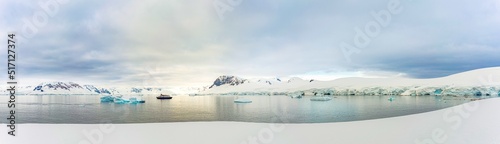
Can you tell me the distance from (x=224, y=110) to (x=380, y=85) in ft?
18.3

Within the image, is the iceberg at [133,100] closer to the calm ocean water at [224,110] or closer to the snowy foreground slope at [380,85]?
the calm ocean water at [224,110]

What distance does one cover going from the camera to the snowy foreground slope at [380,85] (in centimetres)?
872

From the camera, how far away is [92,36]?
→ 712 centimetres

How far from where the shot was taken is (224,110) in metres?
10.3

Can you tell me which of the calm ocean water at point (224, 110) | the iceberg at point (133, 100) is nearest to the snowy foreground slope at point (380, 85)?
the calm ocean water at point (224, 110)

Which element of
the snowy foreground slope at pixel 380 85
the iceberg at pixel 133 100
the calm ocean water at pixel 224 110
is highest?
the snowy foreground slope at pixel 380 85

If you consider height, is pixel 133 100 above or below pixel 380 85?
below

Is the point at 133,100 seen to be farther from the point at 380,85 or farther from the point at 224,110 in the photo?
the point at 380,85

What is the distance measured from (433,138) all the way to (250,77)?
5692mm

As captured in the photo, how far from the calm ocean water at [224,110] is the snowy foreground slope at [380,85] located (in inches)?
17.1

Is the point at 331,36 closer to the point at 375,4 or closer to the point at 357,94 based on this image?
the point at 375,4

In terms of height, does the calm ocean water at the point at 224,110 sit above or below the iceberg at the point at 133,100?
below

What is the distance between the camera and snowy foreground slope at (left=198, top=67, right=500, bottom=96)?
8.72 m

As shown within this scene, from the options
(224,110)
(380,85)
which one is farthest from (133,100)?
(380,85)
